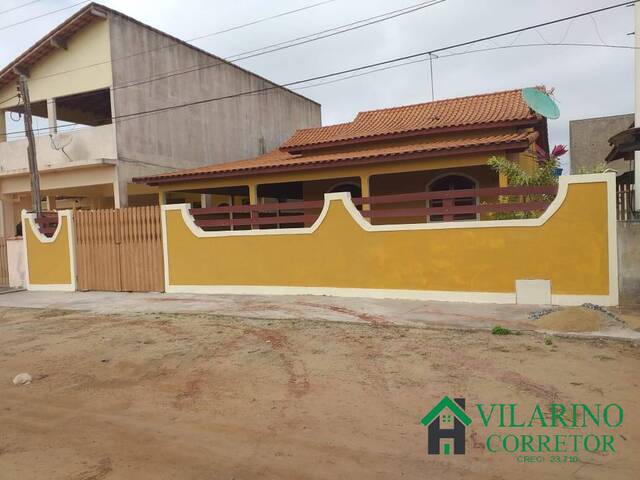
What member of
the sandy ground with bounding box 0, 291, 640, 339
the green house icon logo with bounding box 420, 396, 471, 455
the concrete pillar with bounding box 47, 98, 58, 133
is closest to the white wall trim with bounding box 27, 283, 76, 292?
the sandy ground with bounding box 0, 291, 640, 339

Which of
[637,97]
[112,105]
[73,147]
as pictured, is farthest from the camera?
[73,147]

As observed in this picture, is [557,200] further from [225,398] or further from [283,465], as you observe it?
[283,465]

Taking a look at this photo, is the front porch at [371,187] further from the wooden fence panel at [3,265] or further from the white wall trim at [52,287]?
the wooden fence panel at [3,265]

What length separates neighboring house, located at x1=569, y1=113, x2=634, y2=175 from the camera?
17.4 metres

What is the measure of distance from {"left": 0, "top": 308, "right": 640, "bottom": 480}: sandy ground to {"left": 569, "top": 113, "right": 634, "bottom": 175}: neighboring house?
42.9 ft

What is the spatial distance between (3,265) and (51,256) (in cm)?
238

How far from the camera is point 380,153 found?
13258 millimetres

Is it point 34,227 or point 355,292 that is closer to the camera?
point 355,292

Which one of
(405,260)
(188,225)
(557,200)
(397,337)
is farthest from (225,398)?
(188,225)

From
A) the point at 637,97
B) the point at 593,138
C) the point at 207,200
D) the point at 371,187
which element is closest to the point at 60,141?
the point at 207,200

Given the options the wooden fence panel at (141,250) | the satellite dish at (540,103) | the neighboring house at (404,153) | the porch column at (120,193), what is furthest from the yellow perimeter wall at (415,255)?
the porch column at (120,193)

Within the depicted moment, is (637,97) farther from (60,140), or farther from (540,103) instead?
(60,140)

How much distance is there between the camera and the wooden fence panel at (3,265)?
14984 mm

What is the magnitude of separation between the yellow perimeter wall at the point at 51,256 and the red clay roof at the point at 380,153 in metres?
3.34
